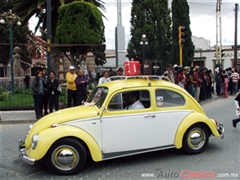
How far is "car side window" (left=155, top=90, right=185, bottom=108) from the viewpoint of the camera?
530 cm

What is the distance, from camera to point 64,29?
1217cm

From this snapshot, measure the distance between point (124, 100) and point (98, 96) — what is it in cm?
65

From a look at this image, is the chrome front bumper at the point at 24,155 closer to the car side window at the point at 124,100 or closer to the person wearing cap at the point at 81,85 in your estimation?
the car side window at the point at 124,100

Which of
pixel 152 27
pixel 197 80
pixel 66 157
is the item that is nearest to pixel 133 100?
pixel 66 157

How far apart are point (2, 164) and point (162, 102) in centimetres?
339

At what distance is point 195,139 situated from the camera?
5.44 m

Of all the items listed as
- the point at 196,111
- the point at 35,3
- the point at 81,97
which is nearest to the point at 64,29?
the point at 81,97

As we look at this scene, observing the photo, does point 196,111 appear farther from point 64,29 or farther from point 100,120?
point 64,29

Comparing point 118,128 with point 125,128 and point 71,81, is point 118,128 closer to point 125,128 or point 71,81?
point 125,128

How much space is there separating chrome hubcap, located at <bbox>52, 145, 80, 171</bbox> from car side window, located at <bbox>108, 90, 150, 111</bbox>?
1.03 meters

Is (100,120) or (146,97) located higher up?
(146,97)

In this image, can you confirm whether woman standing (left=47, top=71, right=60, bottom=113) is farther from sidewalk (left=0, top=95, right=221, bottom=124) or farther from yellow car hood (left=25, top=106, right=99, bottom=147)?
yellow car hood (left=25, top=106, right=99, bottom=147)

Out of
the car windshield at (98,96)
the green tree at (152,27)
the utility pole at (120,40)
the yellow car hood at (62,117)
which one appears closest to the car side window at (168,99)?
the car windshield at (98,96)

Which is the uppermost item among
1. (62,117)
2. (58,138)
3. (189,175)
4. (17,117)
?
(62,117)
